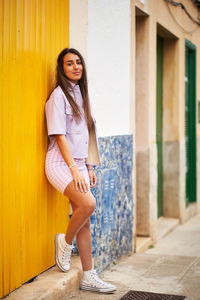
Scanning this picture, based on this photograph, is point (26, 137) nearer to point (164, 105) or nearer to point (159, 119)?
point (159, 119)

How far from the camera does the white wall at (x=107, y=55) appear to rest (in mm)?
5090

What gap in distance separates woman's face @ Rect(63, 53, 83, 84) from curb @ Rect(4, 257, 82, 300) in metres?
1.58

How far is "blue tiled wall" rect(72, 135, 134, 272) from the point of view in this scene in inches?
206

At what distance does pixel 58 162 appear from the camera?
4363 mm

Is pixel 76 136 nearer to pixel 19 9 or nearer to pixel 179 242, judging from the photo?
pixel 19 9

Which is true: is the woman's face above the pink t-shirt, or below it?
above

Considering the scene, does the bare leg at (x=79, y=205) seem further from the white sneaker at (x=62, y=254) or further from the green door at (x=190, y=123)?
the green door at (x=190, y=123)

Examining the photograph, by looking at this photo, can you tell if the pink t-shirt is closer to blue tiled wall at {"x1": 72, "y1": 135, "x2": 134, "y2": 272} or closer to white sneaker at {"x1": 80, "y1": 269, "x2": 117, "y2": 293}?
blue tiled wall at {"x1": 72, "y1": 135, "x2": 134, "y2": 272}

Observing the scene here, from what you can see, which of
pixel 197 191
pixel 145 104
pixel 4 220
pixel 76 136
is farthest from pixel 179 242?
pixel 4 220

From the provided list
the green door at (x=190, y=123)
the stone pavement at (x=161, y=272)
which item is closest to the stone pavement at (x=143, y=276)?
the stone pavement at (x=161, y=272)

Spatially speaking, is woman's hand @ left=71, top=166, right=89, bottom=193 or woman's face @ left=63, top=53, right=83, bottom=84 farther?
woman's face @ left=63, top=53, right=83, bottom=84

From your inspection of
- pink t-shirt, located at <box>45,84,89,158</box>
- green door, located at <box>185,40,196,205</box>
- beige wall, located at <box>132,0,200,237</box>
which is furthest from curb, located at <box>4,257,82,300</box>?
green door, located at <box>185,40,196,205</box>

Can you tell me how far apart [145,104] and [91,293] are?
118 inches

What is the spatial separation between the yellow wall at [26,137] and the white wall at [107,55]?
422mm
